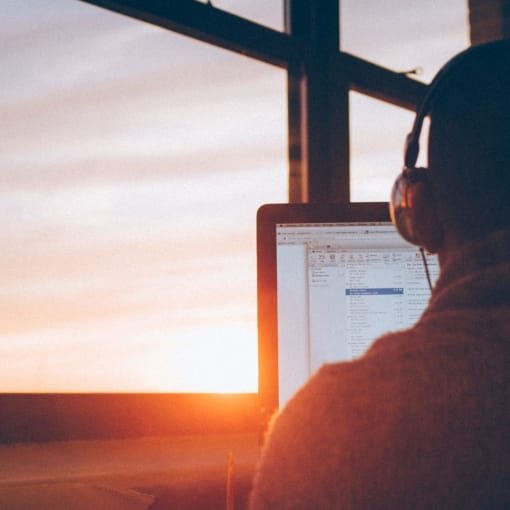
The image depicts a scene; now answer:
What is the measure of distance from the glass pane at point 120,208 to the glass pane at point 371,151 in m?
0.38

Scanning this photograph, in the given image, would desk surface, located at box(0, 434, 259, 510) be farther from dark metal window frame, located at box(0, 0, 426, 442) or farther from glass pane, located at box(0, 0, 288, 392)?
glass pane, located at box(0, 0, 288, 392)

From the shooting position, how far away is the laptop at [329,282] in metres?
1.08

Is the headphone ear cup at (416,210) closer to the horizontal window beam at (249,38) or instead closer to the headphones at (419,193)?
the headphones at (419,193)

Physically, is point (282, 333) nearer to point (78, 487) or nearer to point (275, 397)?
point (275, 397)

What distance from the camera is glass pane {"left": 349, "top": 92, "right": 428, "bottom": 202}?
2.08 m

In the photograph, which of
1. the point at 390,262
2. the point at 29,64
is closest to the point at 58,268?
the point at 29,64

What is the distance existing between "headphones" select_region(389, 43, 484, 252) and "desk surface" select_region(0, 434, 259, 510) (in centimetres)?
62

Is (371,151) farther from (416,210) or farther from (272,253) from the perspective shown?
(416,210)

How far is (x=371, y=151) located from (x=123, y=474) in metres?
1.32

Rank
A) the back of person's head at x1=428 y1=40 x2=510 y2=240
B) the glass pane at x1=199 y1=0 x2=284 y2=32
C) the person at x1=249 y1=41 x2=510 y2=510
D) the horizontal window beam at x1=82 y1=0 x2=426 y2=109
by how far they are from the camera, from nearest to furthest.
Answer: the person at x1=249 y1=41 x2=510 y2=510, the back of person's head at x1=428 y1=40 x2=510 y2=240, the horizontal window beam at x1=82 y1=0 x2=426 y2=109, the glass pane at x1=199 y1=0 x2=284 y2=32

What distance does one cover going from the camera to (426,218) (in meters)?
0.69

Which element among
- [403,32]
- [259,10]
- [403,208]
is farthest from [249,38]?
[403,208]

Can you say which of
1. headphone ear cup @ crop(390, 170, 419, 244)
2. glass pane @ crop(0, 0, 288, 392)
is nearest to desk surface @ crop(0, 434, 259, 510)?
glass pane @ crop(0, 0, 288, 392)

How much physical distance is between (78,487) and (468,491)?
75 cm
